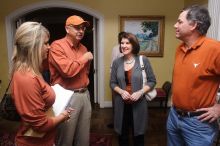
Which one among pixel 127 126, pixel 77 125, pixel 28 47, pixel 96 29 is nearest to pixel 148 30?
pixel 96 29

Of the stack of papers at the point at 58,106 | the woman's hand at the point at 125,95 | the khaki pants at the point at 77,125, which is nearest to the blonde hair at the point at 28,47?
the stack of papers at the point at 58,106

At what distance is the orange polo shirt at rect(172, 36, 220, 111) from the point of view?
166 centimetres

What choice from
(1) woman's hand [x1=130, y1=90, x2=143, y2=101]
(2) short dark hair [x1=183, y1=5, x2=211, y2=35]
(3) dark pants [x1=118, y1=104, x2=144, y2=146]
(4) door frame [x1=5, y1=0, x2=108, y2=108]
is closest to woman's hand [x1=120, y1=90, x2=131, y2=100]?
(1) woman's hand [x1=130, y1=90, x2=143, y2=101]

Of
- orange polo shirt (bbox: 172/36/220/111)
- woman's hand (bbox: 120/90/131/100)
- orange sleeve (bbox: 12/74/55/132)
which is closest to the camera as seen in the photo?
orange sleeve (bbox: 12/74/55/132)

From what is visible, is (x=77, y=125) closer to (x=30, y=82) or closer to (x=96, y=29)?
(x=30, y=82)

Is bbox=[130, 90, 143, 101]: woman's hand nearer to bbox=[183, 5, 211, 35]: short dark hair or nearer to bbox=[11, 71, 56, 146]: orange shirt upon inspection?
bbox=[183, 5, 211, 35]: short dark hair

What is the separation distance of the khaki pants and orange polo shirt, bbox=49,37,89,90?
5.1 inches

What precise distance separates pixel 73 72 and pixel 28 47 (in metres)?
0.76

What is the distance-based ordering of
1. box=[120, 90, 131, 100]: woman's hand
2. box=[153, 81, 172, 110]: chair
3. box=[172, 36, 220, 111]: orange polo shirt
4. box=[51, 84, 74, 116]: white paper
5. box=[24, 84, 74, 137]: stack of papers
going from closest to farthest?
box=[24, 84, 74, 137]: stack of papers → box=[172, 36, 220, 111]: orange polo shirt → box=[51, 84, 74, 116]: white paper → box=[120, 90, 131, 100]: woman's hand → box=[153, 81, 172, 110]: chair

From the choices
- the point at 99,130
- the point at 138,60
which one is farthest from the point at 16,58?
the point at 99,130

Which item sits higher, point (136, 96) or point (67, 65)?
point (67, 65)

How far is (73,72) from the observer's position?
2.19 metres

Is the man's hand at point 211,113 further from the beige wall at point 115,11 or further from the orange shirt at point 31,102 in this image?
the beige wall at point 115,11

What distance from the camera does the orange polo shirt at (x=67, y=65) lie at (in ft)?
7.12
